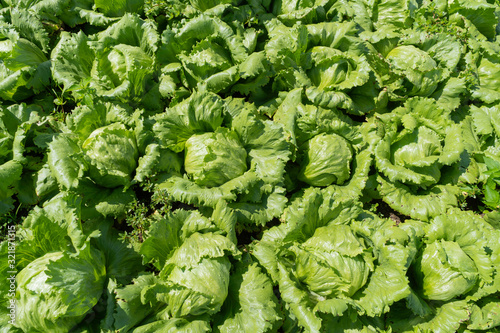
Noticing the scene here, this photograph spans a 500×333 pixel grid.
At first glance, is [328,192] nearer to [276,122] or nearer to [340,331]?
[276,122]

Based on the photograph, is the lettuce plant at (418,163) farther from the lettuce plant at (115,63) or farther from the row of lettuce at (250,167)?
the lettuce plant at (115,63)

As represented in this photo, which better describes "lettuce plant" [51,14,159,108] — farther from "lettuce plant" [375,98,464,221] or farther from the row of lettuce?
"lettuce plant" [375,98,464,221]

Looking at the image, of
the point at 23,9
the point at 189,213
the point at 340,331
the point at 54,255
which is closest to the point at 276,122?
the point at 189,213

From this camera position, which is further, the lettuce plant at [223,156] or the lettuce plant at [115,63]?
the lettuce plant at [115,63]

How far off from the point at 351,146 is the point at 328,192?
3.88 feet

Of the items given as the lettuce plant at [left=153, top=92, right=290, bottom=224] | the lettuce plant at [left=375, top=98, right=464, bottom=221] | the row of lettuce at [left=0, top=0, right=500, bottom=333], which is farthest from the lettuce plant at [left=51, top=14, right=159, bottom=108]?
the lettuce plant at [left=375, top=98, right=464, bottom=221]

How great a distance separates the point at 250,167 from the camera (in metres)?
5.36

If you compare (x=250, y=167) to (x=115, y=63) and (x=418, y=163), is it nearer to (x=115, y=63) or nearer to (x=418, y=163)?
(x=418, y=163)

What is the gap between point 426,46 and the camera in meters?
7.04

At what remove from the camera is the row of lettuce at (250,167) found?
4.23 m

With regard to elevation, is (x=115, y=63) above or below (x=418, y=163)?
above

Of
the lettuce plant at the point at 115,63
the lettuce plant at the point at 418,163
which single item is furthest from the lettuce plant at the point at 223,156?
the lettuce plant at the point at 418,163

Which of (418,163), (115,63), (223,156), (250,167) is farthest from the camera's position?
(115,63)

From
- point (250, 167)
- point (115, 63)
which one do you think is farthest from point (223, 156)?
point (115, 63)
